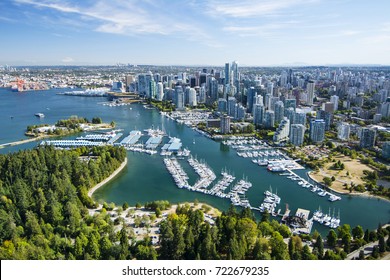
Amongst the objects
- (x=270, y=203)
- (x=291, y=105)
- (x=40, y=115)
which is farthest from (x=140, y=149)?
(x=40, y=115)

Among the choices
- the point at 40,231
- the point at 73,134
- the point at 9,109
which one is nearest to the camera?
the point at 40,231

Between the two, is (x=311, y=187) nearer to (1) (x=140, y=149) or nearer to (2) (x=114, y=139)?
(1) (x=140, y=149)

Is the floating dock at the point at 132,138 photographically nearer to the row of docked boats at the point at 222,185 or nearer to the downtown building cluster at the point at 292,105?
the downtown building cluster at the point at 292,105

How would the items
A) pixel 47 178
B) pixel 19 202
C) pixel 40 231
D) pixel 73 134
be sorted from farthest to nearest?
pixel 73 134 → pixel 47 178 → pixel 19 202 → pixel 40 231

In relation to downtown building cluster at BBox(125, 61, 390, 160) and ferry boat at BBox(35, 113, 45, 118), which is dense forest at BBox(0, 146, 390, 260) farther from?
ferry boat at BBox(35, 113, 45, 118)

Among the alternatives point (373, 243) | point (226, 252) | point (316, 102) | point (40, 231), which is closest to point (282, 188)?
point (373, 243)

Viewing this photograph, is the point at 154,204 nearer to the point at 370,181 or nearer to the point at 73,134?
the point at 370,181

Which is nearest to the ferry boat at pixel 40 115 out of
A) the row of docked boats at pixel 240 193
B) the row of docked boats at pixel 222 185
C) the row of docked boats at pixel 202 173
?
the row of docked boats at pixel 202 173

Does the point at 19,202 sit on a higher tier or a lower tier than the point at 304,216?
higher

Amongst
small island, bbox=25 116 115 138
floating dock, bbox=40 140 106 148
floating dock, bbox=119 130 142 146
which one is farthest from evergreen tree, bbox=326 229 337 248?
small island, bbox=25 116 115 138
